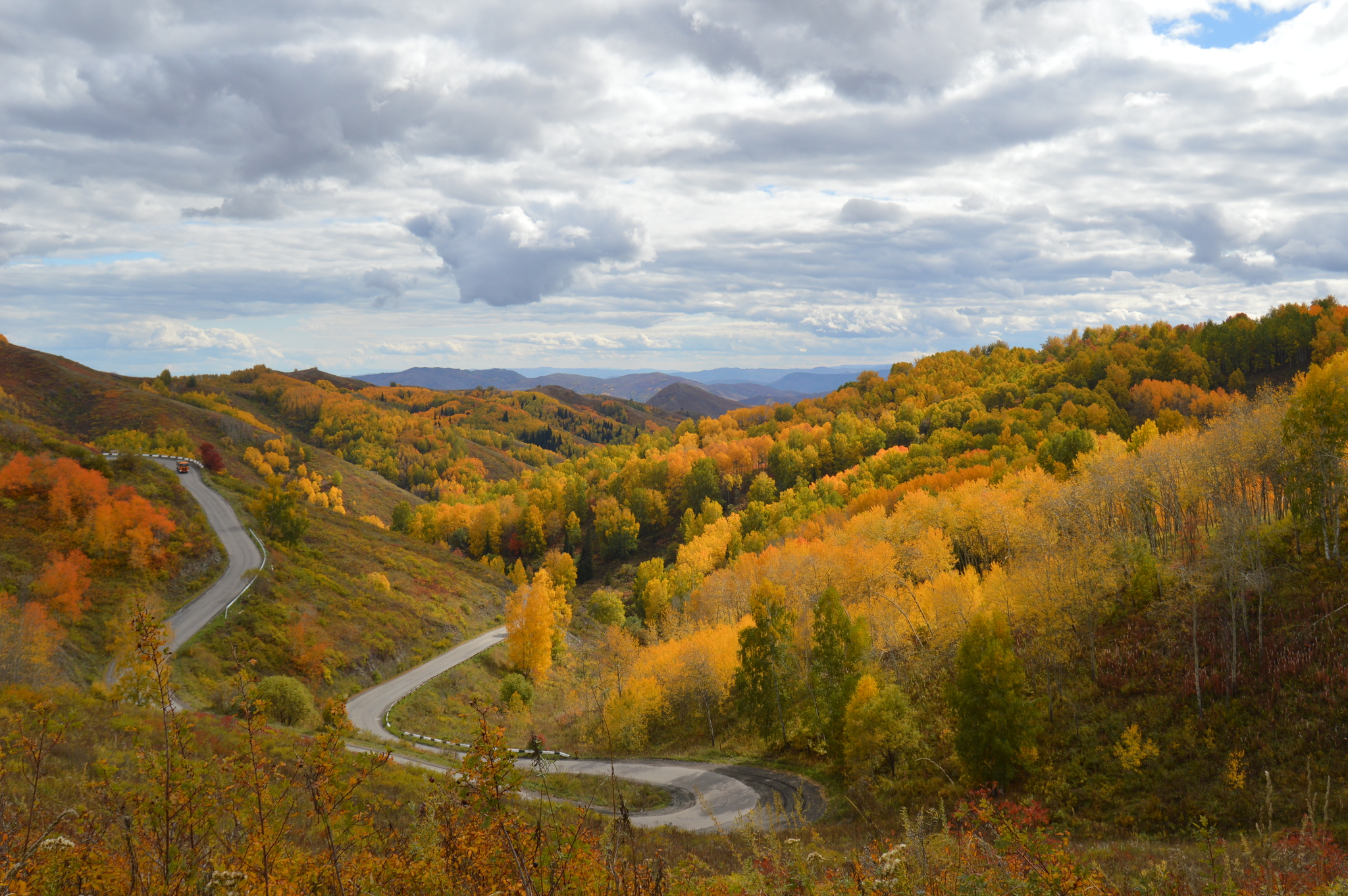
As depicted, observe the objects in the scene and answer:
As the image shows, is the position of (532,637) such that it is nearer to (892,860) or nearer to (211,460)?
(892,860)

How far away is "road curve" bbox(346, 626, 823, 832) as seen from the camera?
36375 millimetres

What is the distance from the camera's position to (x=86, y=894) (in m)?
5.88

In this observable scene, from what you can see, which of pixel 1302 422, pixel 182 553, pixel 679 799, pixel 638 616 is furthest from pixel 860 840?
pixel 638 616

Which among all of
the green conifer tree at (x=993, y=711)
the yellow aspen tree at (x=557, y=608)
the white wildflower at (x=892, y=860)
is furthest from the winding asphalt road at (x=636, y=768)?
the white wildflower at (x=892, y=860)

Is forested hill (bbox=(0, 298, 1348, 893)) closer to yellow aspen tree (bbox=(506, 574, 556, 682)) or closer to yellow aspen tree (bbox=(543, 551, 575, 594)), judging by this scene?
yellow aspen tree (bbox=(506, 574, 556, 682))

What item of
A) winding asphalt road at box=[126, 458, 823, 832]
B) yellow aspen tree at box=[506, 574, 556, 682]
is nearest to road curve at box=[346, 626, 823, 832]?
winding asphalt road at box=[126, 458, 823, 832]

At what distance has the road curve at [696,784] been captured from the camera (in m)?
36.4

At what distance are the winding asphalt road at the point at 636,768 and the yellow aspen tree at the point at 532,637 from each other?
18.8ft

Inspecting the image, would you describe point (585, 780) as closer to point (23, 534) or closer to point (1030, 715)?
point (1030, 715)

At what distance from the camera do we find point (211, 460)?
377 feet

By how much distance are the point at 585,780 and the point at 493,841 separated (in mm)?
37311

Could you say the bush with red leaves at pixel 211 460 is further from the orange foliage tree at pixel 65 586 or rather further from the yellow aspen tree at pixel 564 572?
the orange foliage tree at pixel 65 586

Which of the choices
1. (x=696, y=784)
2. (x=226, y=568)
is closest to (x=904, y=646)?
(x=696, y=784)

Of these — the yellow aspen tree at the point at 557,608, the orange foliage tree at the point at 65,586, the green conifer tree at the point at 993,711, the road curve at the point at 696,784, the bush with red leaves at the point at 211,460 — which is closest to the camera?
the green conifer tree at the point at 993,711
